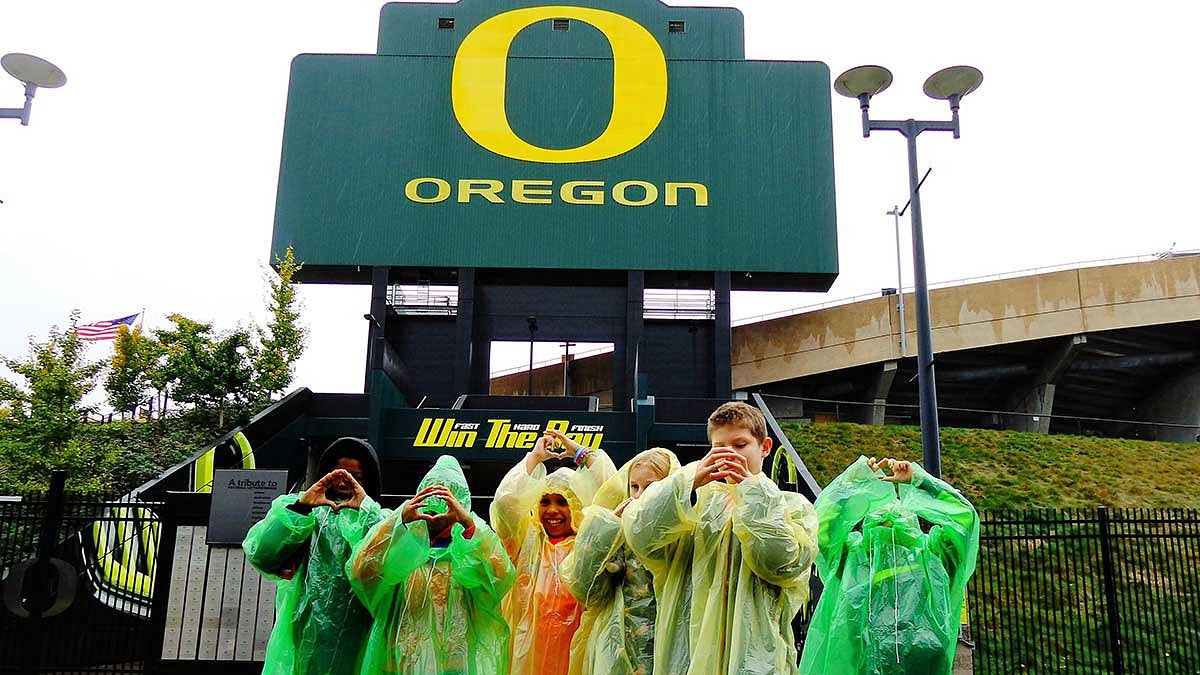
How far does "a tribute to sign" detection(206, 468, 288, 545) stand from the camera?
7896mm

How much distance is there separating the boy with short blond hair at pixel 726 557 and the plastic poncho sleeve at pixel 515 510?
108 centimetres

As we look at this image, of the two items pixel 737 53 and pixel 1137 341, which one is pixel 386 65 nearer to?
pixel 737 53

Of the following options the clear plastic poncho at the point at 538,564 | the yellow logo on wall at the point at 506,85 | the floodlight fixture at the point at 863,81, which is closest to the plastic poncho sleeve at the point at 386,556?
the clear plastic poncho at the point at 538,564

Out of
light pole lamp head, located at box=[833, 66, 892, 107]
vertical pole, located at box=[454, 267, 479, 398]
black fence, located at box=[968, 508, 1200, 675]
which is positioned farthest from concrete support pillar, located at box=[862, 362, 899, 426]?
light pole lamp head, located at box=[833, 66, 892, 107]

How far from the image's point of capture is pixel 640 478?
3.97 m

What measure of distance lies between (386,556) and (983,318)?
88.0 feet

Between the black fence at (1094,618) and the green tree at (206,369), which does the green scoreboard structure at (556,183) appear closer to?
the green tree at (206,369)

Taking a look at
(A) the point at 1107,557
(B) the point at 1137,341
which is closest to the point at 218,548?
(A) the point at 1107,557

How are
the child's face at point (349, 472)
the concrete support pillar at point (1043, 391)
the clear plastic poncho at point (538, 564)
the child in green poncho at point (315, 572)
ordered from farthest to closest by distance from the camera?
1. the concrete support pillar at point (1043, 391)
2. the clear plastic poncho at point (538, 564)
3. the child's face at point (349, 472)
4. the child in green poncho at point (315, 572)

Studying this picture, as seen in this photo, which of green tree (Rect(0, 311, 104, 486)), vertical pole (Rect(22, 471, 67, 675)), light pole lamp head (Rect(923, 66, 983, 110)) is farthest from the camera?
green tree (Rect(0, 311, 104, 486))

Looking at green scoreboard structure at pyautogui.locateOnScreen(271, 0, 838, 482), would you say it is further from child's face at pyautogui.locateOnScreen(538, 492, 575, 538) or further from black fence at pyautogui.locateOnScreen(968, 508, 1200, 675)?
child's face at pyautogui.locateOnScreen(538, 492, 575, 538)

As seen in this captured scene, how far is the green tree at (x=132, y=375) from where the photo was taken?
18531 mm

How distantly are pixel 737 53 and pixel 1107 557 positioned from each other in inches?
720

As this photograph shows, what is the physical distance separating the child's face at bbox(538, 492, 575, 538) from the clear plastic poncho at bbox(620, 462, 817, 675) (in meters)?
0.94
